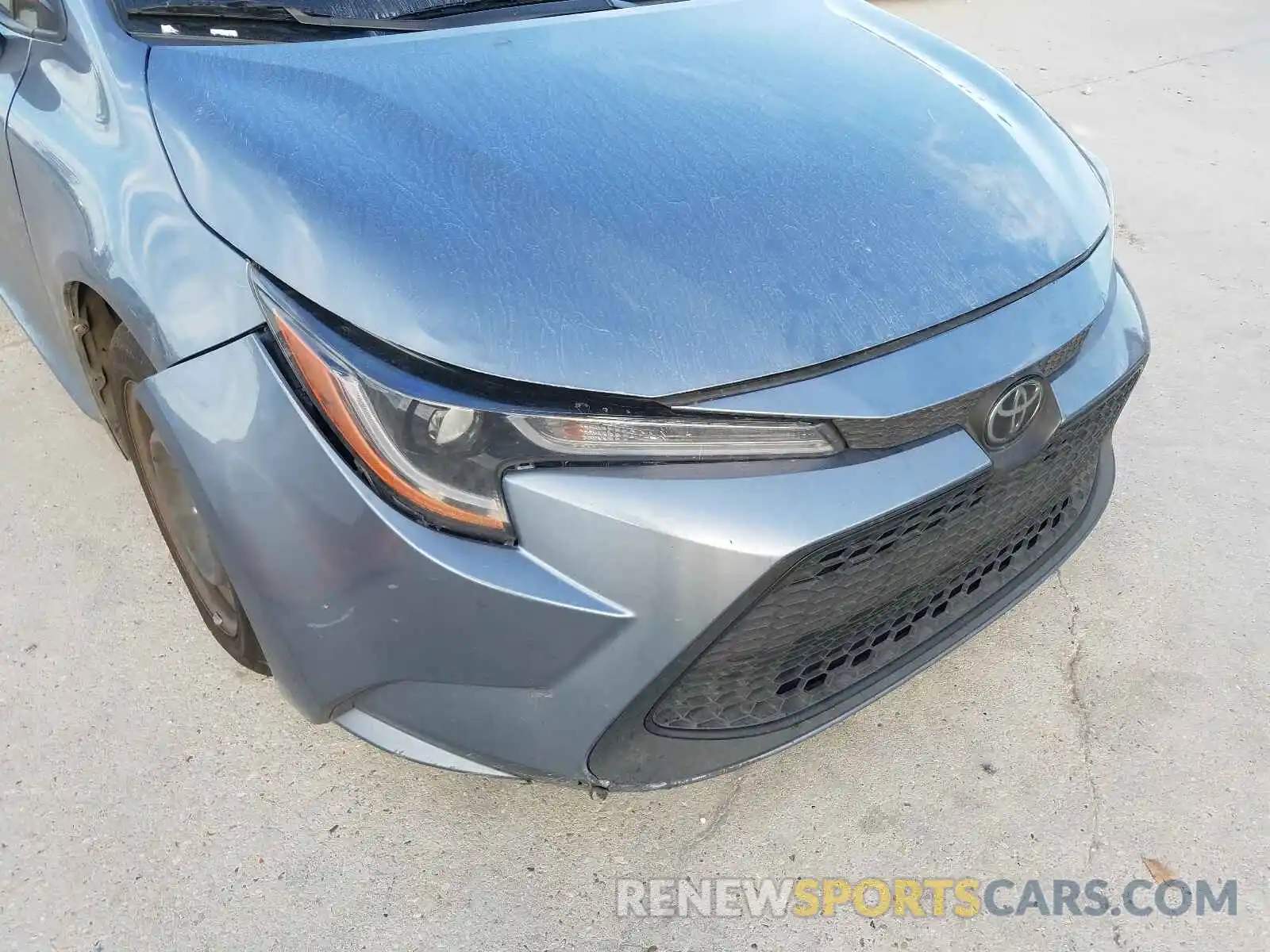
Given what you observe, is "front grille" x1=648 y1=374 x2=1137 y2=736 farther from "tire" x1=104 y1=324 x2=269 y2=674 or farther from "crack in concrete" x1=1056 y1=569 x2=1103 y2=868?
"tire" x1=104 y1=324 x2=269 y2=674

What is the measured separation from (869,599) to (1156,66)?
19.1ft

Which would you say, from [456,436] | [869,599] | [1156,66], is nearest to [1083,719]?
[869,599]

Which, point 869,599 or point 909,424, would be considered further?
point 869,599

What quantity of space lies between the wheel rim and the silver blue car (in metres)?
0.03

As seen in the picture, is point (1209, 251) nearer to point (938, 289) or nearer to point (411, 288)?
point (938, 289)

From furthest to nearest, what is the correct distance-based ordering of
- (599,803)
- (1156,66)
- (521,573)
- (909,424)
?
(1156,66), (599,803), (909,424), (521,573)

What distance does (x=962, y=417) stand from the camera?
152 cm

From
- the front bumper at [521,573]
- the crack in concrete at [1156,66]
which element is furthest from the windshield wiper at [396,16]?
the crack in concrete at [1156,66]

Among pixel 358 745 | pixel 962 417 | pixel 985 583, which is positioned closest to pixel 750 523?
pixel 962 417

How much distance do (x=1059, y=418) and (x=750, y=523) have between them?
619 millimetres

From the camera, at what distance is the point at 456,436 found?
4.50 ft

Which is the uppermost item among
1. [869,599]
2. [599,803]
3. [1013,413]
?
[1013,413]

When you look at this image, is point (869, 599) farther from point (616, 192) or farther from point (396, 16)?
point (396, 16)

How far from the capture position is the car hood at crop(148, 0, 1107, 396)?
4.69 ft
